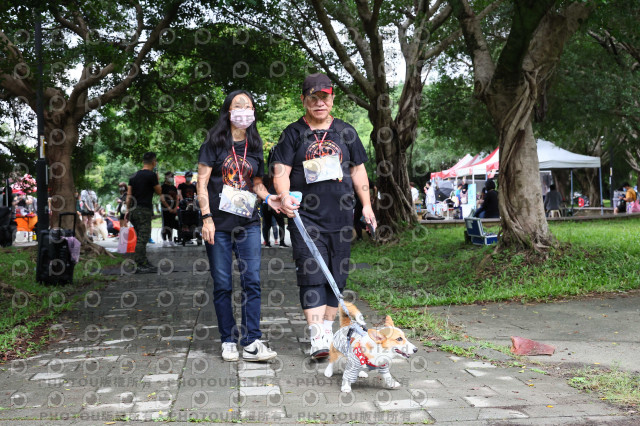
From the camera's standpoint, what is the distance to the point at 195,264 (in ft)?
40.9

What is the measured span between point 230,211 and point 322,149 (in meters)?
0.83

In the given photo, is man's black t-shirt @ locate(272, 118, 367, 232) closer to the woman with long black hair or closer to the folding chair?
the woman with long black hair

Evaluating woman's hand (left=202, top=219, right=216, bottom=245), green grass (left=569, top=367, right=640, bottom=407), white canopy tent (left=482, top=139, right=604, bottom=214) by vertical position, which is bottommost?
green grass (left=569, top=367, right=640, bottom=407)

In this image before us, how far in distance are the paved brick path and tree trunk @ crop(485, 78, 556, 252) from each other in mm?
4223

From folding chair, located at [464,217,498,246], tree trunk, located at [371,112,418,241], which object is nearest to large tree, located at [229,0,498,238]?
tree trunk, located at [371,112,418,241]

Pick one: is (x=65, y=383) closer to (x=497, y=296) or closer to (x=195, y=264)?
(x=497, y=296)

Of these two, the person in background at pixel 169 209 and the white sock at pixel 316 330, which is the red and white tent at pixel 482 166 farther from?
the white sock at pixel 316 330

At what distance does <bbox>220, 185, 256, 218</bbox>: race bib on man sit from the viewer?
4938 millimetres

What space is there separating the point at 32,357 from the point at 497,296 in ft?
16.5

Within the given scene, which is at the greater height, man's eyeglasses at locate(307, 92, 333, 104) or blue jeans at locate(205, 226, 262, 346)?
man's eyeglasses at locate(307, 92, 333, 104)

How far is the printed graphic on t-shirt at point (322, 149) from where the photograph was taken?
15.9 ft

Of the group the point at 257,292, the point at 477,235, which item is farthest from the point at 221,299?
the point at 477,235

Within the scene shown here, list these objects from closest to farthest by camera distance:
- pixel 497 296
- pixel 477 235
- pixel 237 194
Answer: pixel 237 194, pixel 497 296, pixel 477 235

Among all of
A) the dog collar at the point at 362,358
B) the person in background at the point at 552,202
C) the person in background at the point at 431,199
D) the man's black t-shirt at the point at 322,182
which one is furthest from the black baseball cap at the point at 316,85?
the person in background at the point at 431,199
